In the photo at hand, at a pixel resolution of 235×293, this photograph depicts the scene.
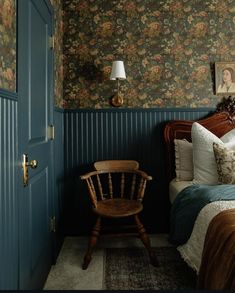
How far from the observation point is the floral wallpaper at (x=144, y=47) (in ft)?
10.3

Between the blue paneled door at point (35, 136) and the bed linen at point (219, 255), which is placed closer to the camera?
the bed linen at point (219, 255)

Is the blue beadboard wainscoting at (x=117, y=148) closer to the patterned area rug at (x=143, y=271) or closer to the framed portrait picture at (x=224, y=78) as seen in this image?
the framed portrait picture at (x=224, y=78)

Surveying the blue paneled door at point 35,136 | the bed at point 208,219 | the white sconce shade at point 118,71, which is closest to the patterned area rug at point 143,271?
the bed at point 208,219

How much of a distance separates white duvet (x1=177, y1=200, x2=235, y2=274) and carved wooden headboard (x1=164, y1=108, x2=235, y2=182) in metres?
1.13

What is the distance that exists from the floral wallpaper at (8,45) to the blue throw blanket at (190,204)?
141cm

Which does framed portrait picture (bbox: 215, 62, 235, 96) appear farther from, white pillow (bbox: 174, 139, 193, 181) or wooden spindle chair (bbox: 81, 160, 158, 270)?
wooden spindle chair (bbox: 81, 160, 158, 270)

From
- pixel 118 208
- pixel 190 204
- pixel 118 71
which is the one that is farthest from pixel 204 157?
pixel 118 71

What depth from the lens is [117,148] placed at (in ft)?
10.4

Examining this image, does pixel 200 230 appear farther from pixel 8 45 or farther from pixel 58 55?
pixel 58 55

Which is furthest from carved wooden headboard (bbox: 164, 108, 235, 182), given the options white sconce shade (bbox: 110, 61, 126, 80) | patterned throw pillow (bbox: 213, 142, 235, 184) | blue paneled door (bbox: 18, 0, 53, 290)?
blue paneled door (bbox: 18, 0, 53, 290)

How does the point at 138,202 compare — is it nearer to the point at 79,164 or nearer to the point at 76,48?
the point at 79,164

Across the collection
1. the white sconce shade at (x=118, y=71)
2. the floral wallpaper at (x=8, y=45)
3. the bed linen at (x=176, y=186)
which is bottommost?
the bed linen at (x=176, y=186)

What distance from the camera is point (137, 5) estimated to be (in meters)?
3.14

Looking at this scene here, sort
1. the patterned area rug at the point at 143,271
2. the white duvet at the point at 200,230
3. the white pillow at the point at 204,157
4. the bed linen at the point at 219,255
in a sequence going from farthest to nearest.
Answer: the white pillow at the point at 204,157 < the patterned area rug at the point at 143,271 < the white duvet at the point at 200,230 < the bed linen at the point at 219,255
